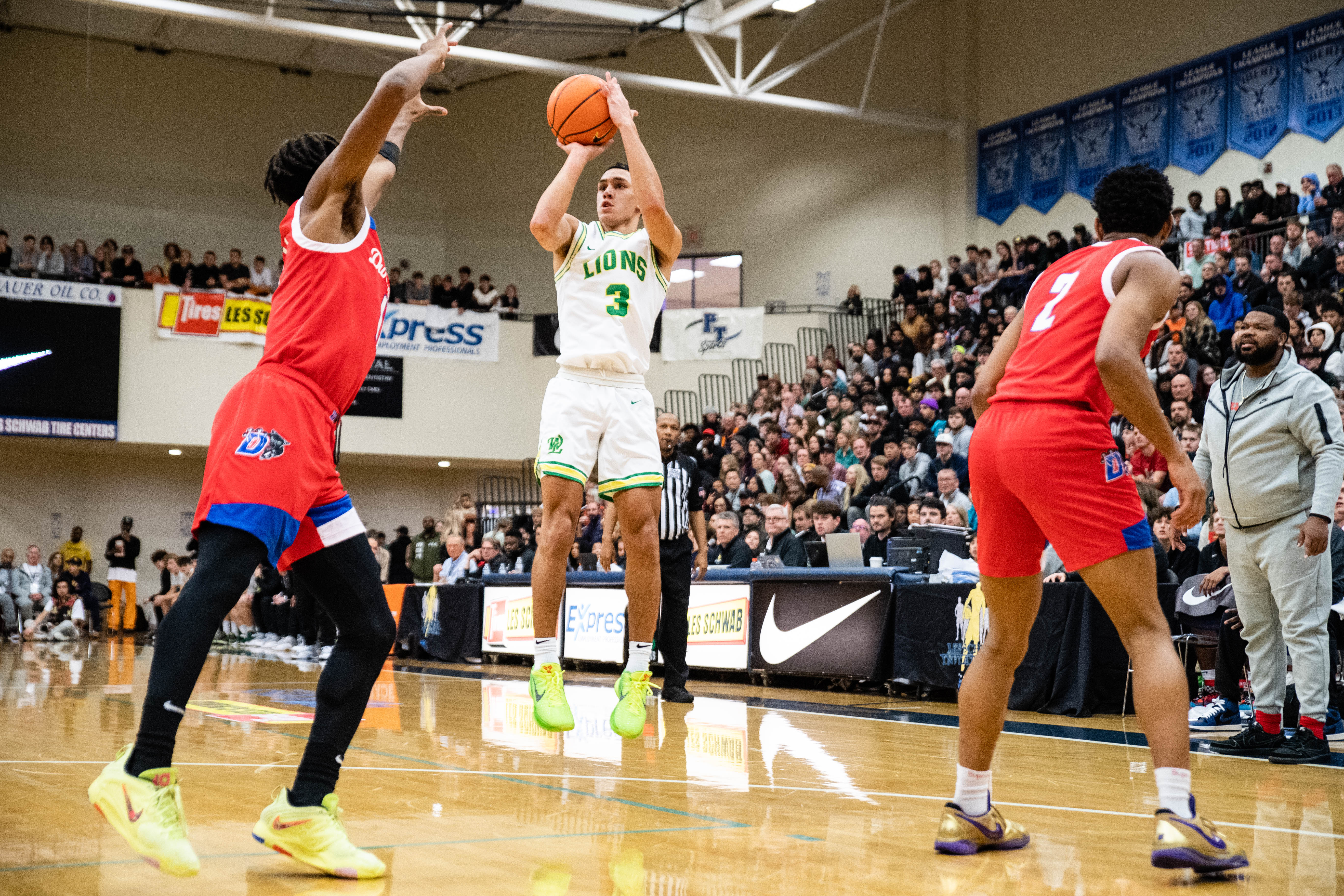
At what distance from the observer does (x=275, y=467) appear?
9.68 ft

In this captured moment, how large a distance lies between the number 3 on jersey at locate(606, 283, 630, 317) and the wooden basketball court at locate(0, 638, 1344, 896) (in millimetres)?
1756

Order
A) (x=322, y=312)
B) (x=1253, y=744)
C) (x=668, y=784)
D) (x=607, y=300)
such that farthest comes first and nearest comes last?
1. (x=1253, y=744)
2. (x=607, y=300)
3. (x=668, y=784)
4. (x=322, y=312)

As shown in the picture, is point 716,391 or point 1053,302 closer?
point 1053,302

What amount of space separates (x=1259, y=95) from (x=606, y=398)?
50.6ft

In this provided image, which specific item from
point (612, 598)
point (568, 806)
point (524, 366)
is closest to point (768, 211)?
point (524, 366)

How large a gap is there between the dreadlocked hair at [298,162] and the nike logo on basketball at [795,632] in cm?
664

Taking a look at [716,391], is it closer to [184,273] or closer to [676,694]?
[184,273]

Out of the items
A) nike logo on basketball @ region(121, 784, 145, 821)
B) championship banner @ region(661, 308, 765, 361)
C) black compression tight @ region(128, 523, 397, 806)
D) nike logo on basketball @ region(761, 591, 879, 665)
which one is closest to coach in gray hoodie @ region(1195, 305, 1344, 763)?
nike logo on basketball @ region(761, 591, 879, 665)

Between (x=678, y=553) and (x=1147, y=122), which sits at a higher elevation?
(x=1147, y=122)

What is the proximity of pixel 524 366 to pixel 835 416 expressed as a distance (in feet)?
27.3

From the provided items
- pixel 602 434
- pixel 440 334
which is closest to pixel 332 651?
pixel 602 434

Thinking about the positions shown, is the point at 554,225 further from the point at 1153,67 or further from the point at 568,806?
the point at 1153,67

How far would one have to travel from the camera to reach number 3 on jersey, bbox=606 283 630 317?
487cm

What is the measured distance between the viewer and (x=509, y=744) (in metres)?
5.71
